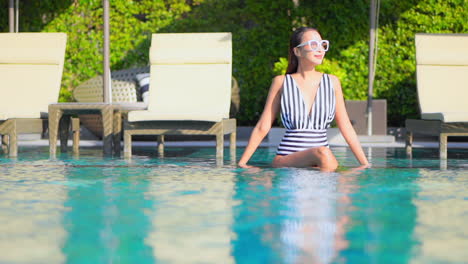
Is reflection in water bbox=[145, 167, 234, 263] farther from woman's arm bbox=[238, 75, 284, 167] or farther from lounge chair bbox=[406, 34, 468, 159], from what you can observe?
lounge chair bbox=[406, 34, 468, 159]

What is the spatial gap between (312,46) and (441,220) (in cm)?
193

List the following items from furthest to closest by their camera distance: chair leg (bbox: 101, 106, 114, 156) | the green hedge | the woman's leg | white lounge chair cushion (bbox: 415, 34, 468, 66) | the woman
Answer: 1. the green hedge
2. white lounge chair cushion (bbox: 415, 34, 468, 66)
3. chair leg (bbox: 101, 106, 114, 156)
4. the woman
5. the woman's leg

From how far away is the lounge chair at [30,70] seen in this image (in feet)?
25.0

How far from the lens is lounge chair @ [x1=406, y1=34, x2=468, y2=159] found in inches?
282

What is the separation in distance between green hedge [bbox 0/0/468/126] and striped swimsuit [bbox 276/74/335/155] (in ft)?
15.6

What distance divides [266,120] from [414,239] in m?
2.33

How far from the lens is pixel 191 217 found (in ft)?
10.1

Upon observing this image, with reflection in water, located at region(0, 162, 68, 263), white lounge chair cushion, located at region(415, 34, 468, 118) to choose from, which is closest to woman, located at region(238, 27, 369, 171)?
reflection in water, located at region(0, 162, 68, 263)

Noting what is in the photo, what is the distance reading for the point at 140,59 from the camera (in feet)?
38.1

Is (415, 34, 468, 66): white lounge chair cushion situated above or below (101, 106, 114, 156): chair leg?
above

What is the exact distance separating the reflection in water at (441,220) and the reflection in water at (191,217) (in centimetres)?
68

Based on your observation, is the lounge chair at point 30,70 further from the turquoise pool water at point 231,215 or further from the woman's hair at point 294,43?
the woman's hair at point 294,43

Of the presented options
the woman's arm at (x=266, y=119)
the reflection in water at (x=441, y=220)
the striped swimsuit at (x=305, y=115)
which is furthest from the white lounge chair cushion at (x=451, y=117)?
the woman's arm at (x=266, y=119)

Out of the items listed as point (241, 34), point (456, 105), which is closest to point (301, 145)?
point (456, 105)
